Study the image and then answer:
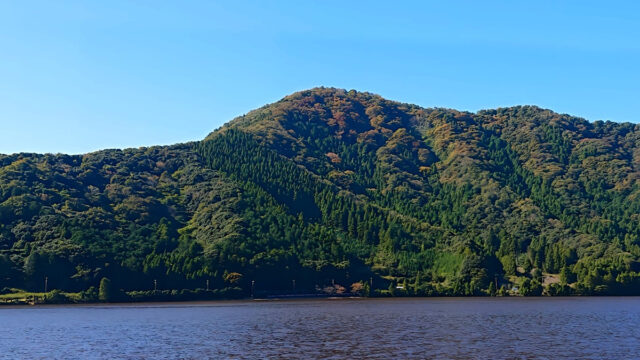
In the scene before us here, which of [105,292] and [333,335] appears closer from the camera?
[333,335]

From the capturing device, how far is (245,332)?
3543 inches

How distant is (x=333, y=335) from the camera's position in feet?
276

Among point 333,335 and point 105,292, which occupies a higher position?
point 105,292

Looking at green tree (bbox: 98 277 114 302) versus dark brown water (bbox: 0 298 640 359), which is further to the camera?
green tree (bbox: 98 277 114 302)

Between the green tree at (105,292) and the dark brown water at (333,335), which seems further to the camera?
the green tree at (105,292)

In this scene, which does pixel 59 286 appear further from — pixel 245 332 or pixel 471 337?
pixel 471 337

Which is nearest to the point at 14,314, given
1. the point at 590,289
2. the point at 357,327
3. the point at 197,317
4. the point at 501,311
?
the point at 197,317

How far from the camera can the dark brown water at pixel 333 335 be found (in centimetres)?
6781

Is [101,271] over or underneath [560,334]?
over

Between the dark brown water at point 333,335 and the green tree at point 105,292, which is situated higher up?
the green tree at point 105,292

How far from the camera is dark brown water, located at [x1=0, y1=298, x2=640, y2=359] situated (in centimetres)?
6781

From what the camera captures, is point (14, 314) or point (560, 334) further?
point (14, 314)

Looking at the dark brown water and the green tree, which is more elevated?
the green tree

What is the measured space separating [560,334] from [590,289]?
124m
